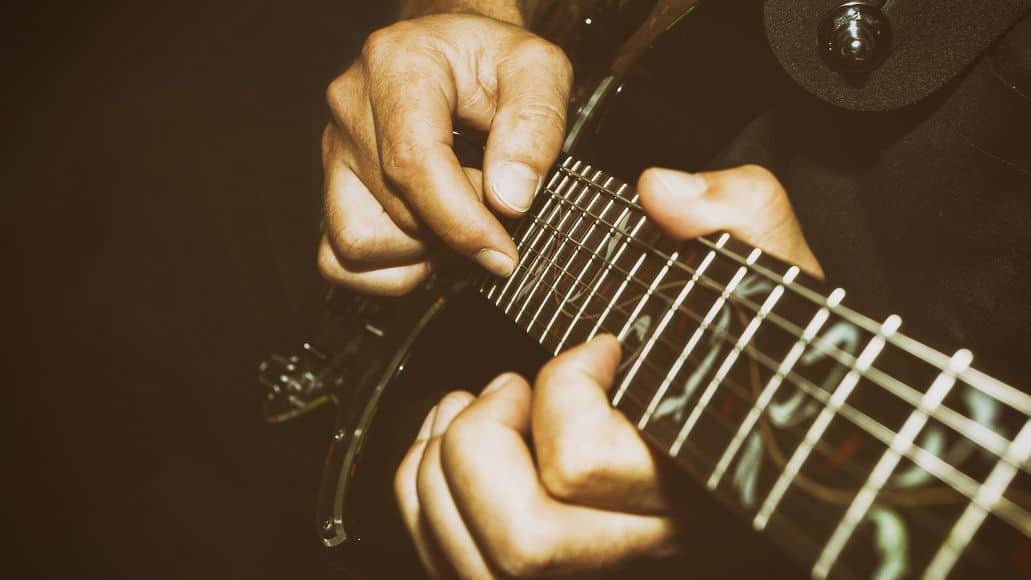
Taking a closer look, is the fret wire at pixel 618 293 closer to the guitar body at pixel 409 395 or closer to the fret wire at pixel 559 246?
the fret wire at pixel 559 246

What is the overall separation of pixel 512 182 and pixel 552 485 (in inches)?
19.0

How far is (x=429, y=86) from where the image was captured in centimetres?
97

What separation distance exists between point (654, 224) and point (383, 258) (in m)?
0.63

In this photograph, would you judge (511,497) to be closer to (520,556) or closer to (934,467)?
(520,556)

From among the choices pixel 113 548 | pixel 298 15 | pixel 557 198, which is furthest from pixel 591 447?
pixel 298 15

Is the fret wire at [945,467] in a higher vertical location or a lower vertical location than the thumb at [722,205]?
lower

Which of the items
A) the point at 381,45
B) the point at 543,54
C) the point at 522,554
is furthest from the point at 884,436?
the point at 381,45

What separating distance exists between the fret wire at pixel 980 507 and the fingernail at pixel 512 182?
0.67m

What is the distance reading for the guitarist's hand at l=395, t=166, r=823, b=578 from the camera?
62cm

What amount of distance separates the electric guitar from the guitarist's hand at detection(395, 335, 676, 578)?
5 centimetres

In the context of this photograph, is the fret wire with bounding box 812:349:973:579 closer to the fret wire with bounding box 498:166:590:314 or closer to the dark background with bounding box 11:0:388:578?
the fret wire with bounding box 498:166:590:314

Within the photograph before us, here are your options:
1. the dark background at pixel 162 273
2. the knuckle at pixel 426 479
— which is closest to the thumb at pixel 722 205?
the knuckle at pixel 426 479

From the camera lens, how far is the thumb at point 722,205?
2.09 feet

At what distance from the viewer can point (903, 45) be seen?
0.79 m
